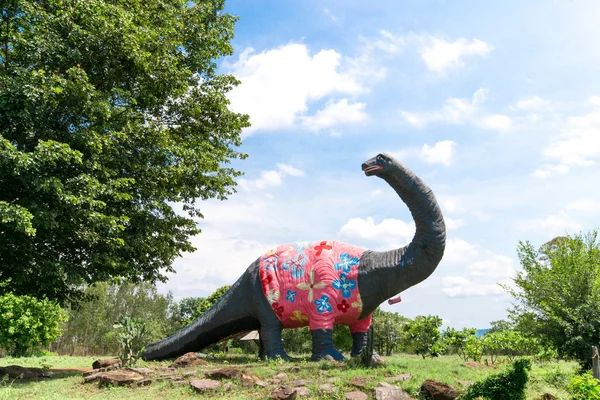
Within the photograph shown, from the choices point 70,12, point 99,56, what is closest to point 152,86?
point 99,56

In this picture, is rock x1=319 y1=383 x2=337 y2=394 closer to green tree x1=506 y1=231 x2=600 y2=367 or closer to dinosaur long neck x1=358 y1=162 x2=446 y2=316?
dinosaur long neck x1=358 y1=162 x2=446 y2=316

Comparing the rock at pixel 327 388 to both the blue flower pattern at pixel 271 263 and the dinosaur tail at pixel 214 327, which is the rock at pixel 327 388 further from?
the dinosaur tail at pixel 214 327

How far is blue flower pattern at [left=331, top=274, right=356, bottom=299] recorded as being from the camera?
11.1 metres

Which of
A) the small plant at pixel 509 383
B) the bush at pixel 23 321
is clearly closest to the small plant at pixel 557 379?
the small plant at pixel 509 383

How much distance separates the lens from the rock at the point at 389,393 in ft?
26.7

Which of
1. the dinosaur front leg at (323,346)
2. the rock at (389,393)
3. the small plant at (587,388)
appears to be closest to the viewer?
the small plant at (587,388)

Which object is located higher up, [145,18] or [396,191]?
[145,18]

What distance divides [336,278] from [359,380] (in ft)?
9.34

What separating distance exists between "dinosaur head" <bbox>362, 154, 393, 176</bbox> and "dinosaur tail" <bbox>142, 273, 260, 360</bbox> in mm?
4514

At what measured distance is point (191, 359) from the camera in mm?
11672

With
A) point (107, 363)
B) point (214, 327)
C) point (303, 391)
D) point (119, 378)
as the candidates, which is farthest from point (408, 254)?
point (107, 363)

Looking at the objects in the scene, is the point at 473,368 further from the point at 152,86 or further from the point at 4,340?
the point at 4,340

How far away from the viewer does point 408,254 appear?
10.9 m

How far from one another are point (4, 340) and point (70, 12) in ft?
70.2
